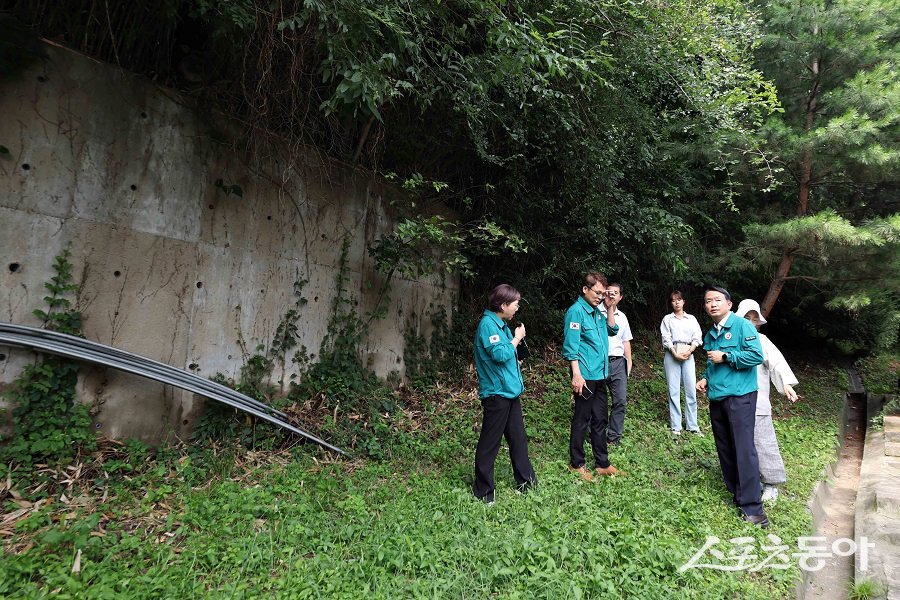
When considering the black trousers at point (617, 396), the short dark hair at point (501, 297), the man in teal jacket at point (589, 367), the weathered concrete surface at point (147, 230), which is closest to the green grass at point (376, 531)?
the man in teal jacket at point (589, 367)

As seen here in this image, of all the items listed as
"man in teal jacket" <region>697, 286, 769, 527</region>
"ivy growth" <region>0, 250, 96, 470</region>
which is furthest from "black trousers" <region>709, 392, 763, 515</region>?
"ivy growth" <region>0, 250, 96, 470</region>

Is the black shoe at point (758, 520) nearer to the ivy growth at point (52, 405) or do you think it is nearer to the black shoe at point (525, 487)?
the black shoe at point (525, 487)

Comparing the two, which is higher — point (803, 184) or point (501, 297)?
point (803, 184)

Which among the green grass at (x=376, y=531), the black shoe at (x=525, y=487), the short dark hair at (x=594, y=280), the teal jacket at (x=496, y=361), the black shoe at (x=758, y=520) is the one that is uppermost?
the short dark hair at (x=594, y=280)

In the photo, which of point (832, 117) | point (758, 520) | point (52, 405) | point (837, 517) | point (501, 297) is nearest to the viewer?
point (52, 405)

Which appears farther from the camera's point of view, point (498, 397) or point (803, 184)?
point (803, 184)

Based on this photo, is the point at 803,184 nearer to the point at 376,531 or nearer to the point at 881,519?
the point at 881,519

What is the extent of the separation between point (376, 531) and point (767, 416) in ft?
11.0

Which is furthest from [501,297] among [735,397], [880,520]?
[880,520]

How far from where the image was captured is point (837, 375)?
449 inches

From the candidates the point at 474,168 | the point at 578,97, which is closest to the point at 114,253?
the point at 474,168

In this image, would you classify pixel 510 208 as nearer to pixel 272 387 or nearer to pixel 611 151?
pixel 611 151

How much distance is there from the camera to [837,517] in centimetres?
421

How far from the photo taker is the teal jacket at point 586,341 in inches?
168
